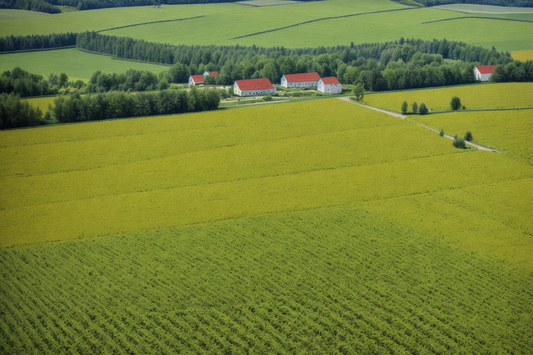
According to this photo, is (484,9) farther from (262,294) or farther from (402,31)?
(262,294)

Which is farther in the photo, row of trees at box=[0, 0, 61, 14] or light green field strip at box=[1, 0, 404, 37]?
light green field strip at box=[1, 0, 404, 37]

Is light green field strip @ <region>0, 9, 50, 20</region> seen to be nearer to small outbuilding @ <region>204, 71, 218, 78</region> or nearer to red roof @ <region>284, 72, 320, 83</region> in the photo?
small outbuilding @ <region>204, 71, 218, 78</region>

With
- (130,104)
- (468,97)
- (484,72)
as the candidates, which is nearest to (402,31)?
(484,72)

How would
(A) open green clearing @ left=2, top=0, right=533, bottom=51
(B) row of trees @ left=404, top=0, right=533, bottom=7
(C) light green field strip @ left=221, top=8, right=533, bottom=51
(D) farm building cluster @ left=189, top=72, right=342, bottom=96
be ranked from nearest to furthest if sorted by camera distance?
(D) farm building cluster @ left=189, top=72, right=342, bottom=96 < (B) row of trees @ left=404, top=0, right=533, bottom=7 < (A) open green clearing @ left=2, top=0, right=533, bottom=51 < (C) light green field strip @ left=221, top=8, right=533, bottom=51

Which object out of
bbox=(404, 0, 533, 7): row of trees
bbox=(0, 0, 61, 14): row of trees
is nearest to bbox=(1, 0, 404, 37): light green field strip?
bbox=(0, 0, 61, 14): row of trees

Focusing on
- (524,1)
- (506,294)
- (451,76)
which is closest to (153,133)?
(506,294)
